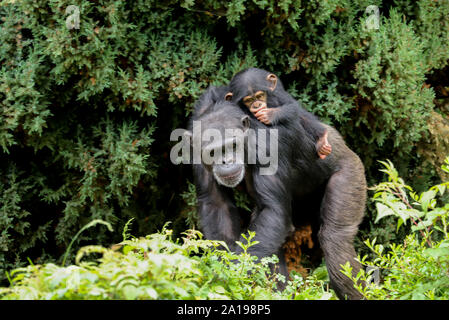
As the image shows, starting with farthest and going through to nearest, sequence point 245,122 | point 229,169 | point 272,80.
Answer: point 272,80 → point 245,122 → point 229,169

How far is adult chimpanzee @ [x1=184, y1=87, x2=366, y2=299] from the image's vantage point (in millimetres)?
4508

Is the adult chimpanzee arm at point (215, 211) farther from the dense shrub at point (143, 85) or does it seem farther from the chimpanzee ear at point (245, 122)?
the dense shrub at point (143, 85)

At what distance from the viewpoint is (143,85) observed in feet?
17.7

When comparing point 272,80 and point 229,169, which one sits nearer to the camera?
point 229,169

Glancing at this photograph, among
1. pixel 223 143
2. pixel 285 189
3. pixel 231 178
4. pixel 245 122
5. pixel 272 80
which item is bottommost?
pixel 285 189

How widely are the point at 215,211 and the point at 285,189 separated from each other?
28.2 inches

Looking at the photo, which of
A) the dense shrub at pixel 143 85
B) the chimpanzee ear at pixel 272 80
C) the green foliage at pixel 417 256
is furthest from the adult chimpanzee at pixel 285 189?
the green foliage at pixel 417 256

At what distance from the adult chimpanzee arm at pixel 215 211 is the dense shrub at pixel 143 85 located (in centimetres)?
92

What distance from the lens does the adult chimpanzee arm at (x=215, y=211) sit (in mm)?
4887

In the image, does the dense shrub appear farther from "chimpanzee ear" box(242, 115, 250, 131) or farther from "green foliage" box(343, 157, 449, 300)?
"green foliage" box(343, 157, 449, 300)

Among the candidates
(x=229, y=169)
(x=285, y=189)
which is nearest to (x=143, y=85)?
(x=229, y=169)

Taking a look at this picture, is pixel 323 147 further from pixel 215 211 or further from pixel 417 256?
pixel 417 256

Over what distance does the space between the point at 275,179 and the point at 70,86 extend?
2.63 metres

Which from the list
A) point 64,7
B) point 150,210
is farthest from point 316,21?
point 150,210
